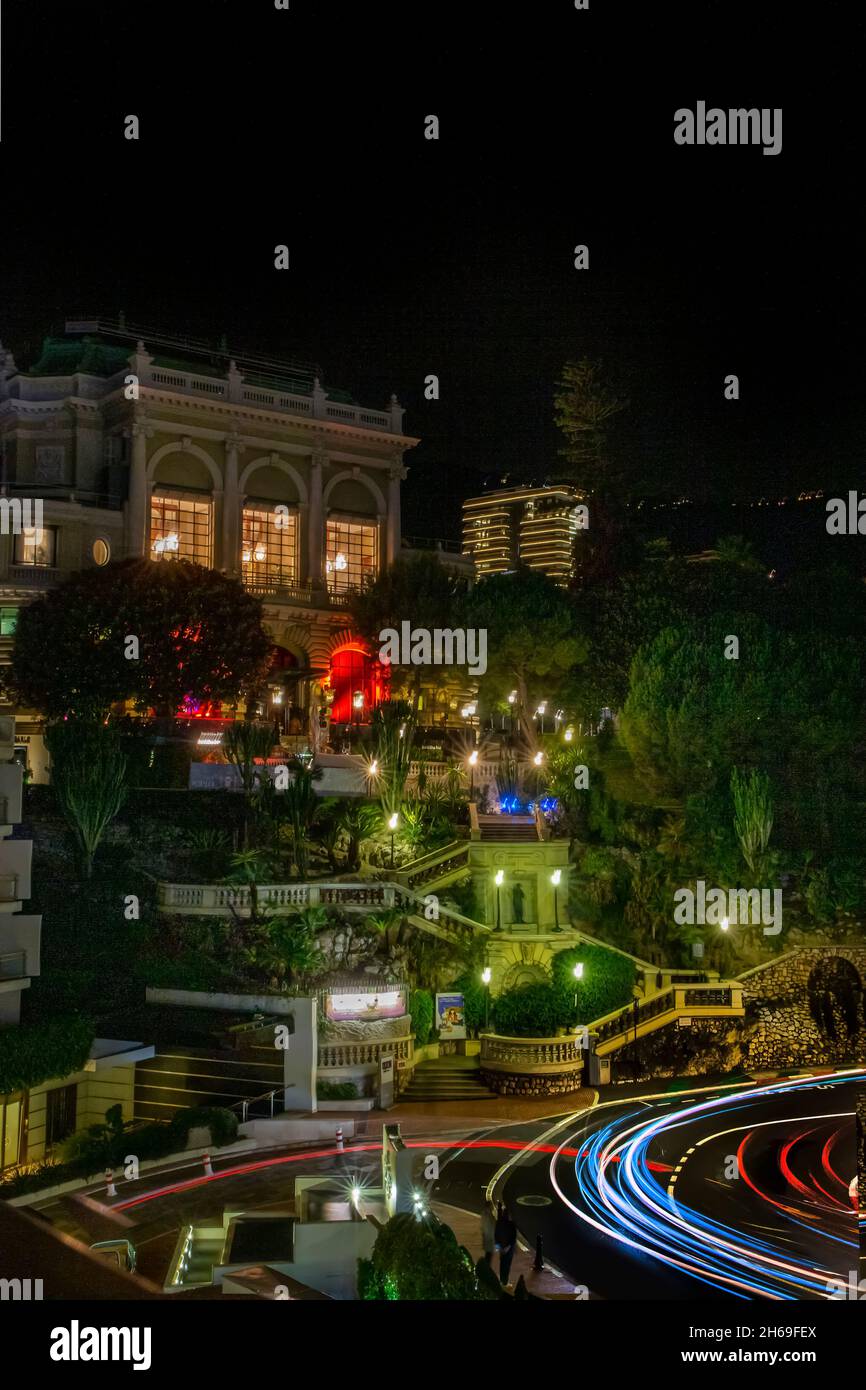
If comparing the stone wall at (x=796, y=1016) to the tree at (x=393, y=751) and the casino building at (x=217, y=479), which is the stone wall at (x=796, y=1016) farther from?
the casino building at (x=217, y=479)

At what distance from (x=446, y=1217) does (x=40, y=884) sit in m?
13.8

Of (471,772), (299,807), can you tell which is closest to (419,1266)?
(299,807)

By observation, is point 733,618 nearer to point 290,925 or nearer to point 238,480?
point 290,925

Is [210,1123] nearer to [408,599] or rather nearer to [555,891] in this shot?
[555,891]

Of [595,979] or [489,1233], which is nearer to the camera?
[489,1233]

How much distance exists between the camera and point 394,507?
5041 cm

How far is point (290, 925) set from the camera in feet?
89.7

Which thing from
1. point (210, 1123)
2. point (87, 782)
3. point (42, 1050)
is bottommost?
point (210, 1123)

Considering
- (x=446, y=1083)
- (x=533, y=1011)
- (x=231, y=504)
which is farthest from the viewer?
(x=231, y=504)

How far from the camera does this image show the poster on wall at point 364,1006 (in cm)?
2611

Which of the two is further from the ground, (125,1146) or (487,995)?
(487,995)
